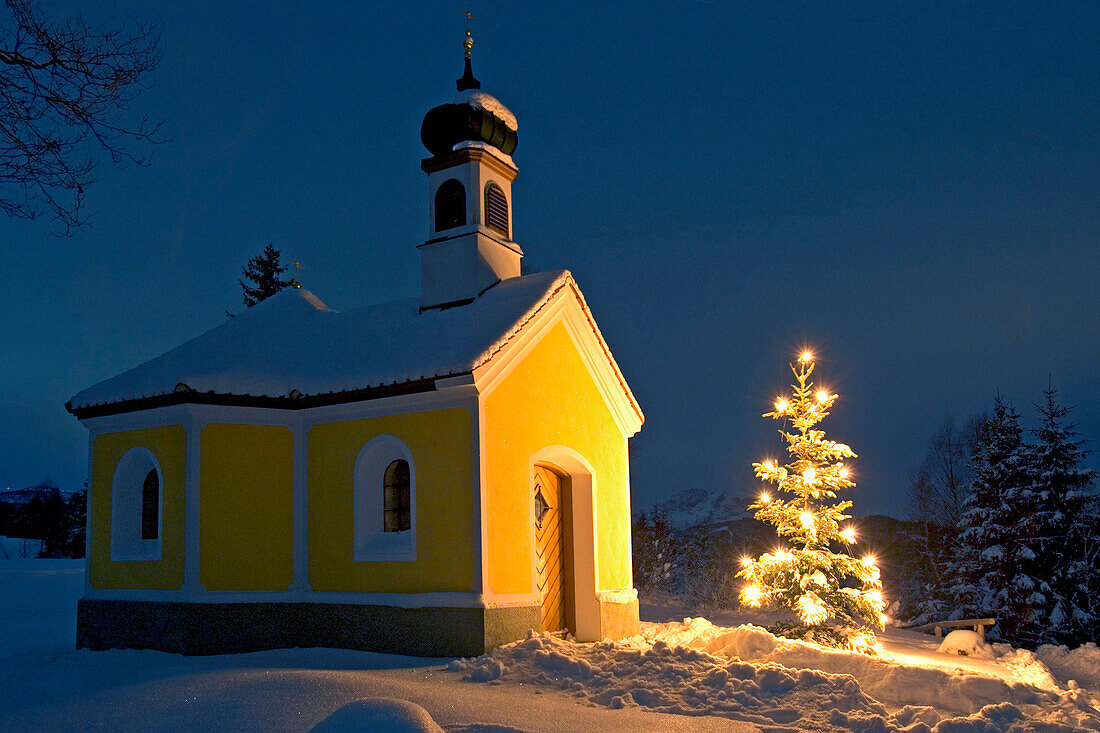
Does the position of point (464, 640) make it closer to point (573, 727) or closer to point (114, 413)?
point (573, 727)

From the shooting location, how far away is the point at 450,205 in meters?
14.8

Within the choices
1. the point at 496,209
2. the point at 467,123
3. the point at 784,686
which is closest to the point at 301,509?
the point at 496,209

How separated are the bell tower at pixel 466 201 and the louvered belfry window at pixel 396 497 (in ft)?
10.8

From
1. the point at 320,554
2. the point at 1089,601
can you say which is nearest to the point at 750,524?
the point at 1089,601

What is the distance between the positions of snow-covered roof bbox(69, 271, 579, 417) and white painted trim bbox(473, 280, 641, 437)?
0.19 metres

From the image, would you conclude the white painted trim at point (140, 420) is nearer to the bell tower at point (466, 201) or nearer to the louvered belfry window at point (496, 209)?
the bell tower at point (466, 201)

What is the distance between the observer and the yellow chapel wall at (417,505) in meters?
11.2

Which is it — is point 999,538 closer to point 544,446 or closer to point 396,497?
point 544,446

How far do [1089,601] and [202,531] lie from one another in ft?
71.0

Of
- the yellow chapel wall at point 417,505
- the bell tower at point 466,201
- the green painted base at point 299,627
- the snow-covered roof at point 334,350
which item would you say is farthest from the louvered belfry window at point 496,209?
the green painted base at point 299,627

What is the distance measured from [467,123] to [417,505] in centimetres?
664

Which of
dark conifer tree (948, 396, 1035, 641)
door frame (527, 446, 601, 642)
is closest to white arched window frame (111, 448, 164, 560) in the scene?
door frame (527, 446, 601, 642)

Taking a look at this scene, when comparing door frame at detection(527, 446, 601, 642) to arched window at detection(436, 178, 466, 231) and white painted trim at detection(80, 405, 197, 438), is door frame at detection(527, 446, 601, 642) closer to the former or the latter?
arched window at detection(436, 178, 466, 231)

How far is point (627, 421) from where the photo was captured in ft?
48.6
